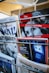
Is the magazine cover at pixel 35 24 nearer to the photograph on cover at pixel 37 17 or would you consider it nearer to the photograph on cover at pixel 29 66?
the photograph on cover at pixel 37 17

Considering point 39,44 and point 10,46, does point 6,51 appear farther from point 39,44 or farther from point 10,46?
point 39,44

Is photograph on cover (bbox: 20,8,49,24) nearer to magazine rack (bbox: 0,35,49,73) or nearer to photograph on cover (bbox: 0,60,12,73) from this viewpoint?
magazine rack (bbox: 0,35,49,73)

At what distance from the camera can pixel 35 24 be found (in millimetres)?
596

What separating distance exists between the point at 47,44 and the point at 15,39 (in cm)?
20

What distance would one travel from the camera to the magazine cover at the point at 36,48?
0.56 metres

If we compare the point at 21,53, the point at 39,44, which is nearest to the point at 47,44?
the point at 39,44

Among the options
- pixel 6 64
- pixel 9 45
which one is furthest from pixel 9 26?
pixel 6 64

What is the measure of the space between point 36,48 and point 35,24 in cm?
11

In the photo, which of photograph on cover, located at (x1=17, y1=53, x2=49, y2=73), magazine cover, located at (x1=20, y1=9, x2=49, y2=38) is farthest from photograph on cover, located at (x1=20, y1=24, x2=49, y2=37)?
photograph on cover, located at (x1=17, y1=53, x2=49, y2=73)

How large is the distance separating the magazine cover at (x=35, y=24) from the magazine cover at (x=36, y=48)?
0.09 ft

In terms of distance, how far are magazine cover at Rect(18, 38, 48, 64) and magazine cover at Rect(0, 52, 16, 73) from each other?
3.6 inches

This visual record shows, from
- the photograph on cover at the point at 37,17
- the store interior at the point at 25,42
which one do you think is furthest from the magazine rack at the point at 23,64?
the photograph on cover at the point at 37,17

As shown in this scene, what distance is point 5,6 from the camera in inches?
35.5

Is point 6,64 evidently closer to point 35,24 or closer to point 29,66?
point 29,66
